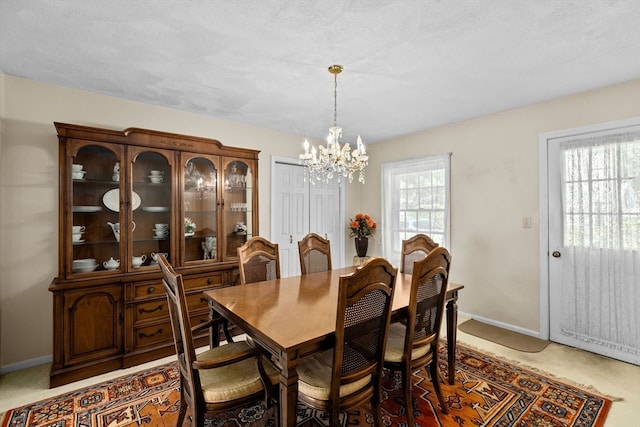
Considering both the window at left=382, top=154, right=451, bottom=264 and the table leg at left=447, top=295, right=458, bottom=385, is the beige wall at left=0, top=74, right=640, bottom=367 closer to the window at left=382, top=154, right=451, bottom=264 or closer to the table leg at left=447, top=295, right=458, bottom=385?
the window at left=382, top=154, right=451, bottom=264

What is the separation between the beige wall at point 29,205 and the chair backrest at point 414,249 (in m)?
3.30

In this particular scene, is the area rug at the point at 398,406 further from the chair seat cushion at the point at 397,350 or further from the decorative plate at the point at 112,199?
the decorative plate at the point at 112,199

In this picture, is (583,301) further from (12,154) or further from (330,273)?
(12,154)

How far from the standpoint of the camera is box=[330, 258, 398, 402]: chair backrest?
1458 mm

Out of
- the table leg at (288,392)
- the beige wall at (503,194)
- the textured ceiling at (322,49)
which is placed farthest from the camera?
the beige wall at (503,194)

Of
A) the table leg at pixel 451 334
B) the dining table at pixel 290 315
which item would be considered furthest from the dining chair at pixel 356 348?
the table leg at pixel 451 334

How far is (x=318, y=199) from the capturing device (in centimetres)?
486

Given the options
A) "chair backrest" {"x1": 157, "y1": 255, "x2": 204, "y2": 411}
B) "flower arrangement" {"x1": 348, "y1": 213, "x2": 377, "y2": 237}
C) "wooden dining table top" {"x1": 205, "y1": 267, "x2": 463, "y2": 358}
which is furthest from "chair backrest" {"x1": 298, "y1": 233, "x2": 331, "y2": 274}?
"flower arrangement" {"x1": 348, "y1": 213, "x2": 377, "y2": 237}

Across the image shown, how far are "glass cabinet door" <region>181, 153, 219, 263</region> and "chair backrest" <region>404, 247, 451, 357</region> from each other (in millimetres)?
2240

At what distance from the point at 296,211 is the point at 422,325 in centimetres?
289

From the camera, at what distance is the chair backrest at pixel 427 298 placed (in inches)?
69.2

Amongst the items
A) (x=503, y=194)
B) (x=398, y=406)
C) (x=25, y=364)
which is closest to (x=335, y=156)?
(x=398, y=406)

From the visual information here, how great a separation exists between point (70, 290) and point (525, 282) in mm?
4416

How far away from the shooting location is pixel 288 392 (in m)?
1.40
